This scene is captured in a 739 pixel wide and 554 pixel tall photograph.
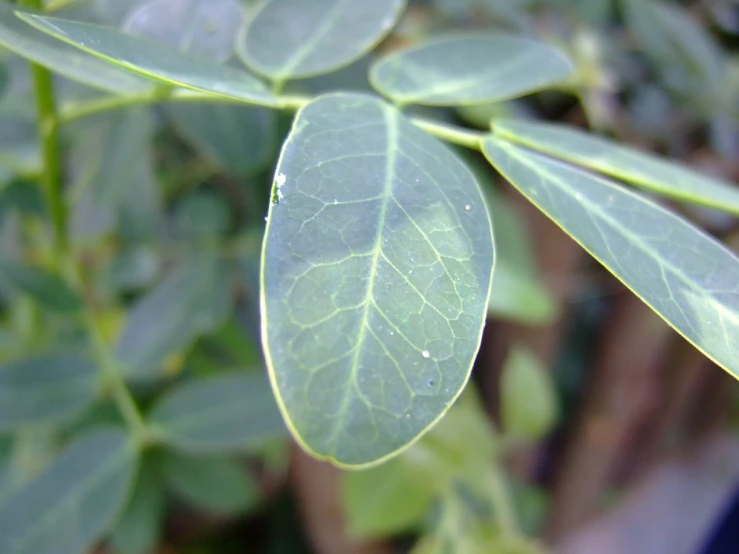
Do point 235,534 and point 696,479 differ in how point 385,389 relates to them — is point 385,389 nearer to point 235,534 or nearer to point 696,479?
point 235,534

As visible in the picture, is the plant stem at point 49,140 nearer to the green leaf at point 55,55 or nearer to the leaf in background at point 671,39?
the green leaf at point 55,55

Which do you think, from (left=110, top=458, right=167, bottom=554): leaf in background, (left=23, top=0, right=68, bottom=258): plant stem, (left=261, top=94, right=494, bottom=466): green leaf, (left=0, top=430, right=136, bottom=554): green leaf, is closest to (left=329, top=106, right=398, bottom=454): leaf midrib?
(left=261, top=94, right=494, bottom=466): green leaf

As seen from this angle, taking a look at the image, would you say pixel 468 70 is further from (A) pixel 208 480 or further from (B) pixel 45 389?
(A) pixel 208 480

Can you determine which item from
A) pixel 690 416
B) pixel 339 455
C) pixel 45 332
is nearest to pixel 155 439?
pixel 45 332

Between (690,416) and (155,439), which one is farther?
(690,416)

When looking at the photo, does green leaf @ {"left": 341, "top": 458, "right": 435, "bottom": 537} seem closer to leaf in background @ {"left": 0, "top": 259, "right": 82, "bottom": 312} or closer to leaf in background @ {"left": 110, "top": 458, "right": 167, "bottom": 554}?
leaf in background @ {"left": 110, "top": 458, "right": 167, "bottom": 554}

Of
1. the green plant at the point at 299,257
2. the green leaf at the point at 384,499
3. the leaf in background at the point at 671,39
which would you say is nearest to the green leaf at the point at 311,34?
the green plant at the point at 299,257
